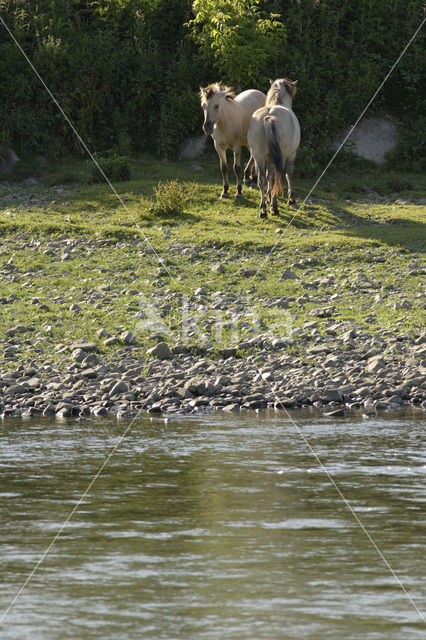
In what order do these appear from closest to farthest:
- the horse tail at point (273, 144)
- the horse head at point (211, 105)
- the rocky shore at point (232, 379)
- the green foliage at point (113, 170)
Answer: the rocky shore at point (232, 379) → the horse tail at point (273, 144) → the horse head at point (211, 105) → the green foliage at point (113, 170)

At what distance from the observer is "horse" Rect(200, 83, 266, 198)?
19.7m

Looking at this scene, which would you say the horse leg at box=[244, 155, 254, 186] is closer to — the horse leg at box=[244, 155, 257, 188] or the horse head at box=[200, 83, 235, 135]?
the horse leg at box=[244, 155, 257, 188]

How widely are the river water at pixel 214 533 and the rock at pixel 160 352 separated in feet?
10.1

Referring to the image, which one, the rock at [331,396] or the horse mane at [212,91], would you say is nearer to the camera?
the rock at [331,396]

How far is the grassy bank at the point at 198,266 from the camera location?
1382 cm

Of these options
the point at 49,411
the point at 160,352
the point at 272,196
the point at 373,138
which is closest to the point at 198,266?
the point at 272,196

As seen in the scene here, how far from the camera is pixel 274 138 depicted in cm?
1891

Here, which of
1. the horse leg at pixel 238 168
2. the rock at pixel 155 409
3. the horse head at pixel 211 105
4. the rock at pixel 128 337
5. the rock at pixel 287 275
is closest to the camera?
the rock at pixel 155 409

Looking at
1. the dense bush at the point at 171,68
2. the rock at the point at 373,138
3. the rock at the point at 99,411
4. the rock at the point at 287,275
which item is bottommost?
the rock at the point at 99,411

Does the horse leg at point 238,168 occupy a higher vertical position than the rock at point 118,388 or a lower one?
higher

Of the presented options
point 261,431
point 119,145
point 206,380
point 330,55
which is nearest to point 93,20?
point 119,145
